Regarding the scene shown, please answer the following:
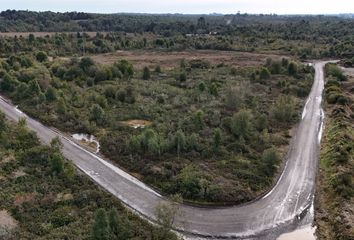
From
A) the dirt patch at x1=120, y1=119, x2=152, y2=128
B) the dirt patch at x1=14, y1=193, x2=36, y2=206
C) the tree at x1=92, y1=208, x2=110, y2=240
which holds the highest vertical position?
the tree at x1=92, y1=208, x2=110, y2=240

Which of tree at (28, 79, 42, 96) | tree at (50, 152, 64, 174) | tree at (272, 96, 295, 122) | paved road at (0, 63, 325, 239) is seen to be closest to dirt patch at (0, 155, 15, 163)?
paved road at (0, 63, 325, 239)

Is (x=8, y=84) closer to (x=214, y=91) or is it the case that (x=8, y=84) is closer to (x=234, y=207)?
(x=214, y=91)

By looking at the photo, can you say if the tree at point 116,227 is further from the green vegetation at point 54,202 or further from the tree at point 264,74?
the tree at point 264,74

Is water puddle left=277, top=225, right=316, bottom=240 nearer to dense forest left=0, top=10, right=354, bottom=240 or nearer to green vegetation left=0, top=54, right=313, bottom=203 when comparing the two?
dense forest left=0, top=10, right=354, bottom=240

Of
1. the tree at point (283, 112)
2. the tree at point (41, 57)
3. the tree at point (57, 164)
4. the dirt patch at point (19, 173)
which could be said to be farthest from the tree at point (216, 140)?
the tree at point (41, 57)

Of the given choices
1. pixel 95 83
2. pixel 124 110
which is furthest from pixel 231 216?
pixel 95 83

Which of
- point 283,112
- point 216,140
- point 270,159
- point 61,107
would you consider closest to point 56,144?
point 61,107

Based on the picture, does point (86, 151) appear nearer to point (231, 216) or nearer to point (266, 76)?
point (231, 216)
